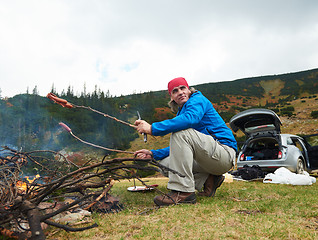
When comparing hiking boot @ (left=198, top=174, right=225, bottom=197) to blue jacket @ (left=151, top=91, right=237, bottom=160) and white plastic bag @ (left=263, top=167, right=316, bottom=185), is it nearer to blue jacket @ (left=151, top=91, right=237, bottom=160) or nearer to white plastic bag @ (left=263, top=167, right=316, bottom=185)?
blue jacket @ (left=151, top=91, right=237, bottom=160)

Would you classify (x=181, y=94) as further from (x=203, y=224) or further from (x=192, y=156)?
(x=203, y=224)

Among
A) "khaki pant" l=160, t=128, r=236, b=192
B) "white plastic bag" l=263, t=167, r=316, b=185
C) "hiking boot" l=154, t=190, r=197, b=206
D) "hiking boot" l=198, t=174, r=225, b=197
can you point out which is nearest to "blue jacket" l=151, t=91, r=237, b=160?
"khaki pant" l=160, t=128, r=236, b=192

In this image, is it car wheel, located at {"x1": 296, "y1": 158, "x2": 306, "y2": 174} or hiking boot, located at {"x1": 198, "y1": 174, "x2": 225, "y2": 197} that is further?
car wheel, located at {"x1": 296, "y1": 158, "x2": 306, "y2": 174}

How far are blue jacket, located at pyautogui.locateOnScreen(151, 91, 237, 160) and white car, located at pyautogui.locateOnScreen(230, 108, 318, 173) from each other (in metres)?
3.62

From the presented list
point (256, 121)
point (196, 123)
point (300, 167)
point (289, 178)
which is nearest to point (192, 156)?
point (196, 123)

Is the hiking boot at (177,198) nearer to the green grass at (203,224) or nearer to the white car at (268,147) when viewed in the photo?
the green grass at (203,224)

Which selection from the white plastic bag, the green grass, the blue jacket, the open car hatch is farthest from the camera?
the open car hatch

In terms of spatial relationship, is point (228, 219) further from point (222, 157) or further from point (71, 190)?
point (71, 190)

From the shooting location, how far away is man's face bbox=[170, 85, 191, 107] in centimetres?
285

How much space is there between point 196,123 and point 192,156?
1.17 ft

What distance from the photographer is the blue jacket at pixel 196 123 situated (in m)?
2.29

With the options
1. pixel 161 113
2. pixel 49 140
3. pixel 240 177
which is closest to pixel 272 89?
pixel 161 113

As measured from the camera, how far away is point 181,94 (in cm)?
285

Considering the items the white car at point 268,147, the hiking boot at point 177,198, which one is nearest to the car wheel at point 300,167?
the white car at point 268,147
